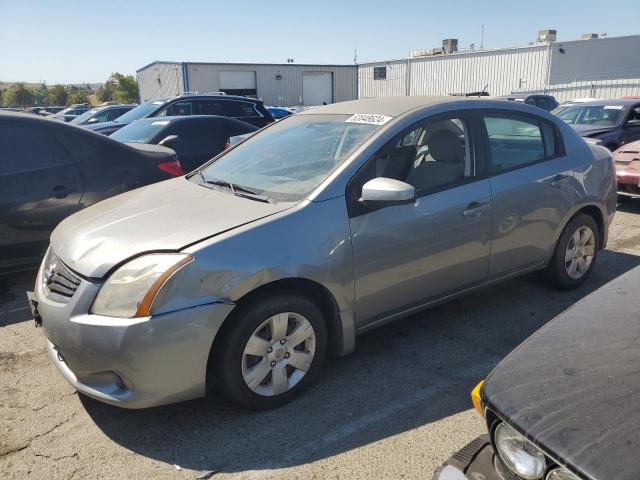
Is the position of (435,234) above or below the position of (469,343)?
above

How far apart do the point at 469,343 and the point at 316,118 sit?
199cm

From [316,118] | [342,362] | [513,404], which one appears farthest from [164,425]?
[316,118]

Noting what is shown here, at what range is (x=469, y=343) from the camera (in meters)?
3.77

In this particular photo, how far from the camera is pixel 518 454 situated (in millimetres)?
1594

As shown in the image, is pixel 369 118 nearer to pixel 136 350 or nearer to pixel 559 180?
pixel 559 180

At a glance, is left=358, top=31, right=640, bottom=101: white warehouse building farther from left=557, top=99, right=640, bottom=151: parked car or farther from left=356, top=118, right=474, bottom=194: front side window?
left=356, top=118, right=474, bottom=194: front side window

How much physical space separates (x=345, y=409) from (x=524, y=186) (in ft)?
7.07

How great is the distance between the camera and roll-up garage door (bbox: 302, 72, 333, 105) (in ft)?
132

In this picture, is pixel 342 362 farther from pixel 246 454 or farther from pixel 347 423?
pixel 246 454

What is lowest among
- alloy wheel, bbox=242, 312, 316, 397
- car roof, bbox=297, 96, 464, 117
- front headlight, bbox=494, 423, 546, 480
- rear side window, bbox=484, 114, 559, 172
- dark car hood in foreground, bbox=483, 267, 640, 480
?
alloy wheel, bbox=242, 312, 316, 397

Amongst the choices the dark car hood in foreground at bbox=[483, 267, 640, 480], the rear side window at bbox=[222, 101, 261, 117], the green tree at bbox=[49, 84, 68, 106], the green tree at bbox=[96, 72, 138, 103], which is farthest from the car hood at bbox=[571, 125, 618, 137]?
the green tree at bbox=[49, 84, 68, 106]

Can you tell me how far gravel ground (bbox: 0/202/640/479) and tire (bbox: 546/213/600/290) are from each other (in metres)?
0.79

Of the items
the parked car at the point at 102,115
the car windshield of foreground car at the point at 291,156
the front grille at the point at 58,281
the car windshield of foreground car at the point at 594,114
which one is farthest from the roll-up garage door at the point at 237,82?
the front grille at the point at 58,281

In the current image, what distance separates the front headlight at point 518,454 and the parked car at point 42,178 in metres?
4.40
